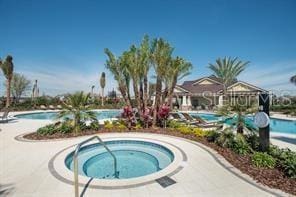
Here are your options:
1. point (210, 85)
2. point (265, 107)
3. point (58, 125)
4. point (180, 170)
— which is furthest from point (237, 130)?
point (210, 85)

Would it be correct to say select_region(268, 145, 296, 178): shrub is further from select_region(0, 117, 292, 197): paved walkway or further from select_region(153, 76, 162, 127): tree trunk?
select_region(153, 76, 162, 127): tree trunk

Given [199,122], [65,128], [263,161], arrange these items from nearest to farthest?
1. [263,161]
2. [65,128]
3. [199,122]

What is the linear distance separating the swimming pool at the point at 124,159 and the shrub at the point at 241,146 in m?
2.82

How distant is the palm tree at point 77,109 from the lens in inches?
506

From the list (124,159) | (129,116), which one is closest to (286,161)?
(124,159)

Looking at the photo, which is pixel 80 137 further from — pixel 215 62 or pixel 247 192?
pixel 215 62

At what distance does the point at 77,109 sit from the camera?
42.7 feet

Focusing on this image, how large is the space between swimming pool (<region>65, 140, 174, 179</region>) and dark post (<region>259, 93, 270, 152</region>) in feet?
12.4

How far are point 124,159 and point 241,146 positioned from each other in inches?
208

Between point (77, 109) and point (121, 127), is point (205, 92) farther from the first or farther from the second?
point (77, 109)

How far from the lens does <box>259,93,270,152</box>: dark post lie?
8.17m

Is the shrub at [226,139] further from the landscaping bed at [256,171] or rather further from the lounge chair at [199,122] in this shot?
the lounge chair at [199,122]

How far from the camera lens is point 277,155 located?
7570mm

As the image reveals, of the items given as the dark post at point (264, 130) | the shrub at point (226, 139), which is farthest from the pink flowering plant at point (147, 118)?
the dark post at point (264, 130)
